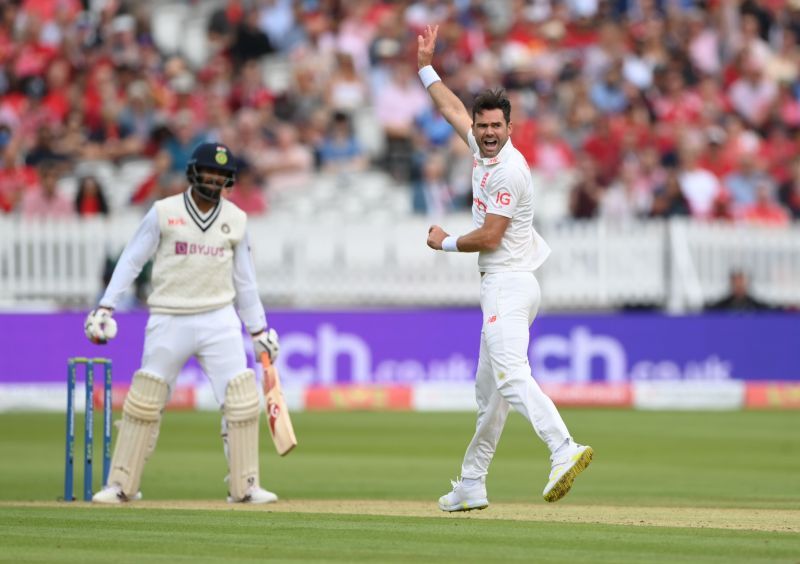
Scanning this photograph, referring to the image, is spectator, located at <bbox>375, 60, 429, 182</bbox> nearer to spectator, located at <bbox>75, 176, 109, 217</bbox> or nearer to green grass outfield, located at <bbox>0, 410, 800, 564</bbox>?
spectator, located at <bbox>75, 176, 109, 217</bbox>

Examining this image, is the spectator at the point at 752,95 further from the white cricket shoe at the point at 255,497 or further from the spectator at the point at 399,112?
the white cricket shoe at the point at 255,497

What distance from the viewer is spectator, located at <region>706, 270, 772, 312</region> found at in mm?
18422

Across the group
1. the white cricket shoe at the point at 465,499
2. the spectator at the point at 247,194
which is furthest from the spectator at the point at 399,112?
the white cricket shoe at the point at 465,499

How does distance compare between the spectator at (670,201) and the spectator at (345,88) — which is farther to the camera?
the spectator at (345,88)

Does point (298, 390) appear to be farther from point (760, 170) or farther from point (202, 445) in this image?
point (760, 170)

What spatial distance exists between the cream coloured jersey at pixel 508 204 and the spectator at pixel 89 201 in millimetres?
9459

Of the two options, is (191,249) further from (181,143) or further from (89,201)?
(181,143)

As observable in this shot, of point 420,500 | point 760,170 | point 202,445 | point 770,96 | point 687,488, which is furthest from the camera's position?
point 770,96

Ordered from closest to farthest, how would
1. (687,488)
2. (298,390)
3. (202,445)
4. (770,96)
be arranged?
(687,488) < (202,445) < (298,390) < (770,96)

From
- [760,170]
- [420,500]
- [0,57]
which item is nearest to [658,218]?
[760,170]

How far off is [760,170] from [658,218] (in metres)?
2.04

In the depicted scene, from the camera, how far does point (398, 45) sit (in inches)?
806

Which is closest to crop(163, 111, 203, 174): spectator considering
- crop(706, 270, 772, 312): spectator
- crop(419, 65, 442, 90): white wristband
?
crop(706, 270, 772, 312): spectator

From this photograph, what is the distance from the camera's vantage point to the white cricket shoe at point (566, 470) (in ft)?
26.7
